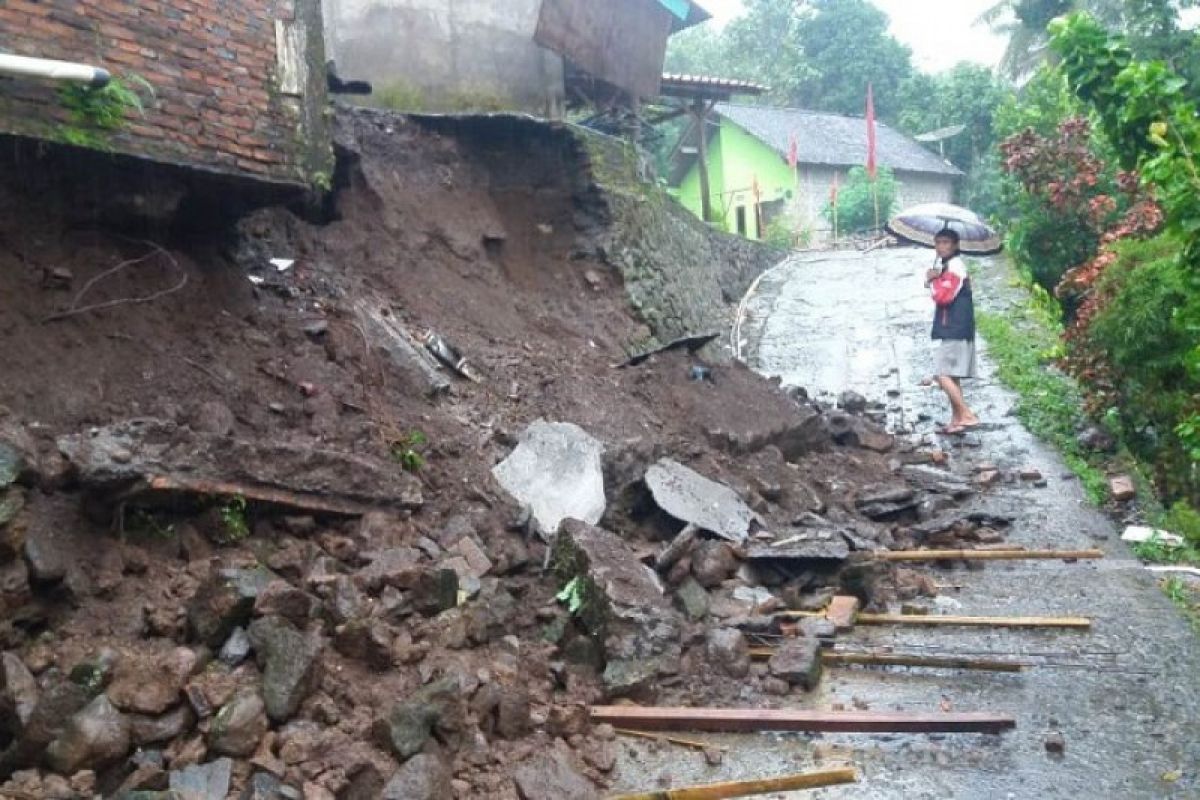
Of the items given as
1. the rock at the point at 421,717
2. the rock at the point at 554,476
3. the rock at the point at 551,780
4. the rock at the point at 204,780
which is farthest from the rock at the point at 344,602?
the rock at the point at 554,476

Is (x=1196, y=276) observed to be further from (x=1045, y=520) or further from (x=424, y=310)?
(x=424, y=310)

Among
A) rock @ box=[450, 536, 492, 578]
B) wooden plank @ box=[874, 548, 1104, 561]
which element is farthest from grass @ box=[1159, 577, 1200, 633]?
rock @ box=[450, 536, 492, 578]

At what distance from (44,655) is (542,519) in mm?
2910

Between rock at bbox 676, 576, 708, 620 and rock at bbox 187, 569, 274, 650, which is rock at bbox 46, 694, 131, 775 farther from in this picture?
rock at bbox 676, 576, 708, 620

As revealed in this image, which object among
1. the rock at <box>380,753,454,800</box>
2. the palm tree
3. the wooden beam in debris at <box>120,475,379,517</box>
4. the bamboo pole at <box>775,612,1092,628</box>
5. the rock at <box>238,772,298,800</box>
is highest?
the palm tree

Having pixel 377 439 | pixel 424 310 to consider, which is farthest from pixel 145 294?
pixel 424 310

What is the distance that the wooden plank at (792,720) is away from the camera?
14.1 ft

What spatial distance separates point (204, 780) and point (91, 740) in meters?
0.40

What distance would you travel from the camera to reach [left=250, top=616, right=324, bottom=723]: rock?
3711 millimetres

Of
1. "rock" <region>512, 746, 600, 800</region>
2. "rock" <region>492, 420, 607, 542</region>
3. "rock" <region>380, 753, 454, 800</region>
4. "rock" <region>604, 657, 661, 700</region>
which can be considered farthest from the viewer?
"rock" <region>492, 420, 607, 542</region>

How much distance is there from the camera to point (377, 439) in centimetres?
586

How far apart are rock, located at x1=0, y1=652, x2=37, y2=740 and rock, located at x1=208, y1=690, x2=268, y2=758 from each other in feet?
2.00

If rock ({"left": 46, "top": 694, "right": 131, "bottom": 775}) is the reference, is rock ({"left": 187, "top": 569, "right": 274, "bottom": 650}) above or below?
above

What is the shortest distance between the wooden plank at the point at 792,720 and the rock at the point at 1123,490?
411 cm
